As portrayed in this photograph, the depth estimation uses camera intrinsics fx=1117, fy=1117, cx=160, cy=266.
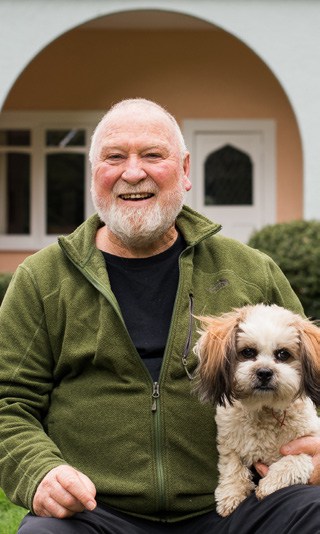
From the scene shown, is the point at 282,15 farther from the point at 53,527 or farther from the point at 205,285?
the point at 53,527

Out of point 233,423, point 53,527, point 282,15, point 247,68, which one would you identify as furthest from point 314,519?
point 247,68

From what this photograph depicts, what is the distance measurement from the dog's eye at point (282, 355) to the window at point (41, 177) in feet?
35.6

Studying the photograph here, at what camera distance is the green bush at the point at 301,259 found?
973cm

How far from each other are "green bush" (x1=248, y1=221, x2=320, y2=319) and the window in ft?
14.9

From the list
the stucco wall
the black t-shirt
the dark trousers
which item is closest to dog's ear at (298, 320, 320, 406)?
the dark trousers

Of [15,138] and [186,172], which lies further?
[15,138]

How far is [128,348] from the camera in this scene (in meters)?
3.61

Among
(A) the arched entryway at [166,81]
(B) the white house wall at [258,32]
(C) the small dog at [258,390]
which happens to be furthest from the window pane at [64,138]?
(C) the small dog at [258,390]

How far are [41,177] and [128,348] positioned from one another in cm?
1082

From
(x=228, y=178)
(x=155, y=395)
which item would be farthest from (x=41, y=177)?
(x=155, y=395)

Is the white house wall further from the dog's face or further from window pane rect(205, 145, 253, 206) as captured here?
the dog's face

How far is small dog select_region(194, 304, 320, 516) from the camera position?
339 centimetres

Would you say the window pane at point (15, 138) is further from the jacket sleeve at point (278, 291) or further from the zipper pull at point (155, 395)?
the zipper pull at point (155, 395)

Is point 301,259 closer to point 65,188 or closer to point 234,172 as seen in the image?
point 234,172
